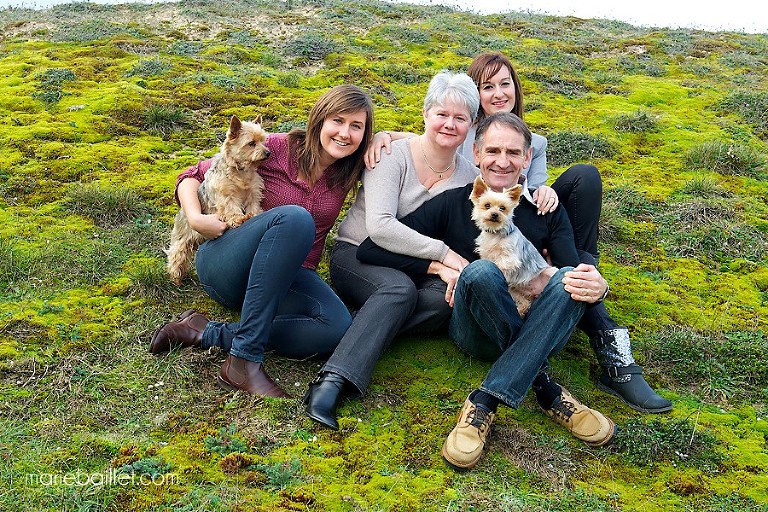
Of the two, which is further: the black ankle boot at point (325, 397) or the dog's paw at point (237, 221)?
the dog's paw at point (237, 221)

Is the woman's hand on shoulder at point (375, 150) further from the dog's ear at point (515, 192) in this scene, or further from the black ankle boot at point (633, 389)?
the black ankle boot at point (633, 389)

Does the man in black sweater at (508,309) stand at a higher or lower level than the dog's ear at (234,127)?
lower

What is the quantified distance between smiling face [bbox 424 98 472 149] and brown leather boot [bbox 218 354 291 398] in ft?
6.89

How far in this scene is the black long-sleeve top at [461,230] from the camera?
485cm

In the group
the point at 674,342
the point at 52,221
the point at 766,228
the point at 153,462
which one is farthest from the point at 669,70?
the point at 153,462

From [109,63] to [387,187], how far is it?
8.05 meters

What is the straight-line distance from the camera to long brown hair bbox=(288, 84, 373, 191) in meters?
4.83

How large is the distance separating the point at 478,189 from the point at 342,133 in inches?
42.8

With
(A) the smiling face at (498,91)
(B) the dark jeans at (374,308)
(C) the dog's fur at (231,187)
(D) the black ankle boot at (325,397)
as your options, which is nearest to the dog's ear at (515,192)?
(B) the dark jeans at (374,308)

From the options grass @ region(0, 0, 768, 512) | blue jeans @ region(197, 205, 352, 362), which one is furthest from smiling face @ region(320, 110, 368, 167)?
grass @ region(0, 0, 768, 512)

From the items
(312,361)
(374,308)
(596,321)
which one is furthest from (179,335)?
(596,321)

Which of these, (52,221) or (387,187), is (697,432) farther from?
(52,221)

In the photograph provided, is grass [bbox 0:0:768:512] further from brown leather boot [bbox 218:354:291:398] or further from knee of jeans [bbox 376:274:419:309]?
knee of jeans [bbox 376:274:419:309]

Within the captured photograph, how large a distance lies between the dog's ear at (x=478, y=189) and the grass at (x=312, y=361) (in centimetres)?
119
